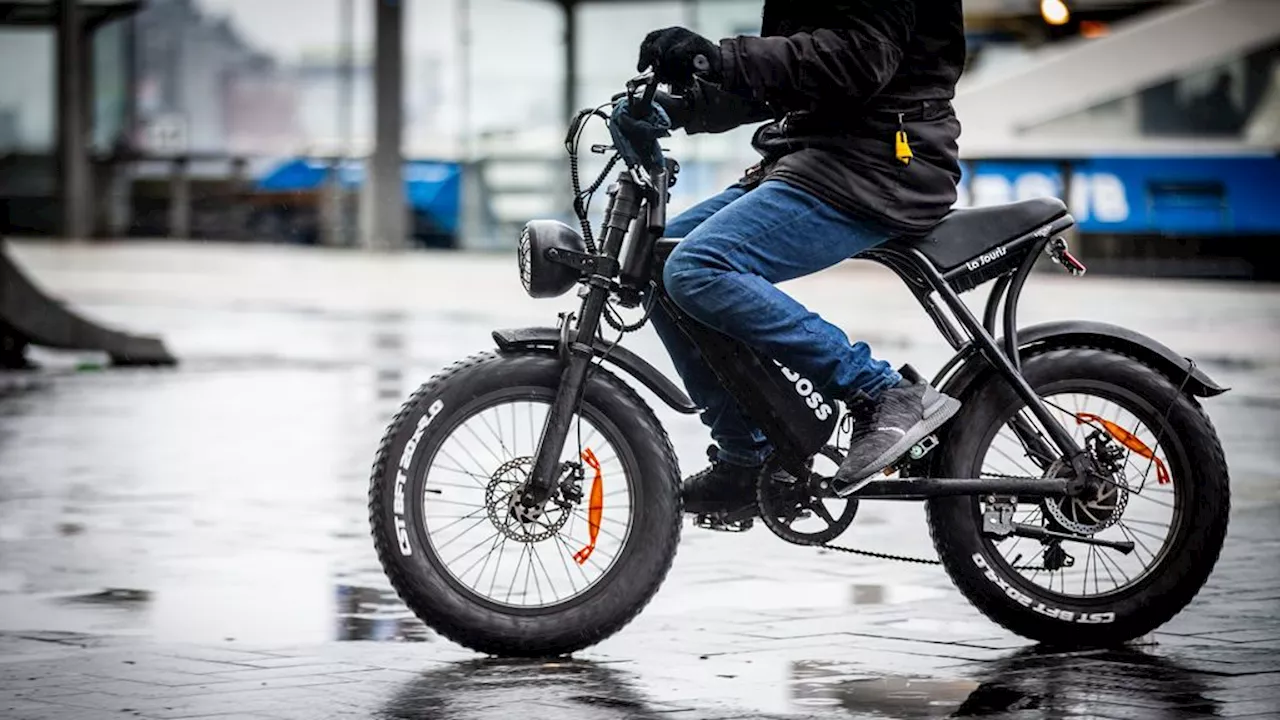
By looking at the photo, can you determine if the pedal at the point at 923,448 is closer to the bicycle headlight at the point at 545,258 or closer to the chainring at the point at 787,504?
the chainring at the point at 787,504

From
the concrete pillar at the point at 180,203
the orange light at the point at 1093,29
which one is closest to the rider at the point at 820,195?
the orange light at the point at 1093,29

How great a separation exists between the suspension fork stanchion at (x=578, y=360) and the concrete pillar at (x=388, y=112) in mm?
29406

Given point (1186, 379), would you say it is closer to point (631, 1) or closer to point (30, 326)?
point (30, 326)

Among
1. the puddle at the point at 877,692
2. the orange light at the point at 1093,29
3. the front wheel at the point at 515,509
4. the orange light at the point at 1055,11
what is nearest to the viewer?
the puddle at the point at 877,692

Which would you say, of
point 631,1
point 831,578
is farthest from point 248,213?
point 831,578

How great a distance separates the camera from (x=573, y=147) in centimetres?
605

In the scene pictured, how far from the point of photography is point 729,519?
607 centimetres

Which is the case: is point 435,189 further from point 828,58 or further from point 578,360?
point 828,58

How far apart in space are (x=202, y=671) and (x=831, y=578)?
7.44 feet

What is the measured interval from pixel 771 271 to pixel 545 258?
1.80 feet

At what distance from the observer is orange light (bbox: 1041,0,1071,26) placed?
17.0 meters

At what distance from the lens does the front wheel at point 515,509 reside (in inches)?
231

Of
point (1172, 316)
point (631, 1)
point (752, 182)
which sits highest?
point (631, 1)

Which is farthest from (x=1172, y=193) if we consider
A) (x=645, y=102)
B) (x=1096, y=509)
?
(x=645, y=102)
